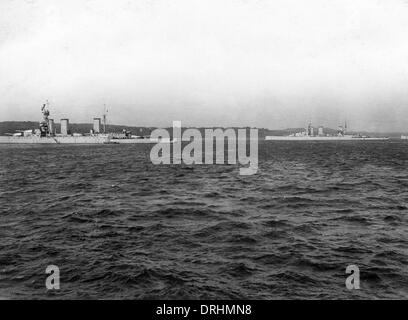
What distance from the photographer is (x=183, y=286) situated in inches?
422

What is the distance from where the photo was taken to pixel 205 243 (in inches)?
585

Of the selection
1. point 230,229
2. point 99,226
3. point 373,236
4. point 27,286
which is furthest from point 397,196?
point 27,286

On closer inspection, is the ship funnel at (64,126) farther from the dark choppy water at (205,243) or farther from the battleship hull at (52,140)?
the dark choppy water at (205,243)

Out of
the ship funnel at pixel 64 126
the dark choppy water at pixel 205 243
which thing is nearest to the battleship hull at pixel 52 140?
the ship funnel at pixel 64 126

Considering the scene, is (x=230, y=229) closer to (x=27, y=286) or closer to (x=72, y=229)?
(x=72, y=229)

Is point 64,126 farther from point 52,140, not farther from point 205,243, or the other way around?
point 205,243

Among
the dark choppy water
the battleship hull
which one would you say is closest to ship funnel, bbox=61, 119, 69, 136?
the battleship hull

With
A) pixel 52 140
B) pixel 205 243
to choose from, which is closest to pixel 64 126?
pixel 52 140

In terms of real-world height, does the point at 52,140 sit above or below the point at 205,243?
above

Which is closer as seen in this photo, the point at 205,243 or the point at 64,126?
the point at 205,243

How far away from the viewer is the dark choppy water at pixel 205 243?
35.6ft

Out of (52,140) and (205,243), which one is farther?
(52,140)

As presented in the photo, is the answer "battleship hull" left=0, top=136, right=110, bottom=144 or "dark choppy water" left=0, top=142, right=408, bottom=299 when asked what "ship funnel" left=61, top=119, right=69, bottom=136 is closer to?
"battleship hull" left=0, top=136, right=110, bottom=144
